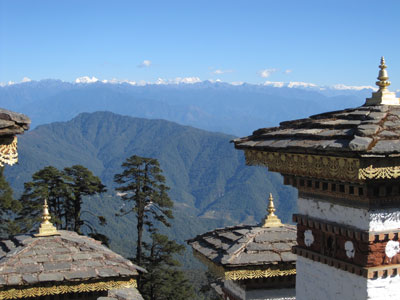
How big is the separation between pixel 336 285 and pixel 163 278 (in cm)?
2679

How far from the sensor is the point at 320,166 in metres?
5.52

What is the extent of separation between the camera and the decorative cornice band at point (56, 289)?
28.1ft

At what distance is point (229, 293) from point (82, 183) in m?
23.7

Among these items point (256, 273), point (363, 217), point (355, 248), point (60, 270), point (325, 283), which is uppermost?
point (363, 217)

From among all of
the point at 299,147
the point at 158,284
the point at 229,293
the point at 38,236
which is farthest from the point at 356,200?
the point at 158,284

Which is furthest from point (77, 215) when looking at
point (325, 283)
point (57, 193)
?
point (325, 283)

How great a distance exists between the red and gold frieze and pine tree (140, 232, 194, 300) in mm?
25873

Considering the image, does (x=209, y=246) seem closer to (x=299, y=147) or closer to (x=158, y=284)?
(x=299, y=147)

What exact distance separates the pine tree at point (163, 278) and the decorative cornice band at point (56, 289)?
72.9ft

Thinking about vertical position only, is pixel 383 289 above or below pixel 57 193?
above

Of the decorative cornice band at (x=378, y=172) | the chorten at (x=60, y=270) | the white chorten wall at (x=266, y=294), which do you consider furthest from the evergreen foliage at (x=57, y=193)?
the decorative cornice band at (x=378, y=172)

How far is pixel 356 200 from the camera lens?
5367 mm

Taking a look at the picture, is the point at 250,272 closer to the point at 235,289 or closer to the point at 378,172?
the point at 235,289

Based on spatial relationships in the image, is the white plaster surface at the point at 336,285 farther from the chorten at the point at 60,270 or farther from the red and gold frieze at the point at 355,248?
the chorten at the point at 60,270
